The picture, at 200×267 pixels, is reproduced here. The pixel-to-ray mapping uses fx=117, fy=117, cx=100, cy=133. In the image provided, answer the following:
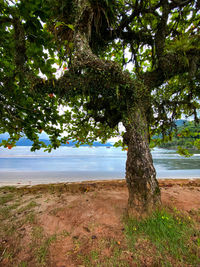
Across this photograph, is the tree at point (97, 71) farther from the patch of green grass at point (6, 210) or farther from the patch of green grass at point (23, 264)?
the patch of green grass at point (6, 210)

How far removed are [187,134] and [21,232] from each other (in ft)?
16.6

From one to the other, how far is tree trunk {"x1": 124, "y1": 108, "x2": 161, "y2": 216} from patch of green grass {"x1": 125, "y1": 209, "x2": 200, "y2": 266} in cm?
20

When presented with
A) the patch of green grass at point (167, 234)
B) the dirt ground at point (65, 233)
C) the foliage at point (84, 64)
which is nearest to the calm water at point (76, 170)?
the dirt ground at point (65, 233)

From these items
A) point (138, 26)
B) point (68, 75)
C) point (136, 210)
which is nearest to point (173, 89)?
point (138, 26)

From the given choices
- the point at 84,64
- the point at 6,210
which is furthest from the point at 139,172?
the point at 6,210

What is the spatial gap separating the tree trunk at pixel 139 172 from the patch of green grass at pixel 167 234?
0.20m

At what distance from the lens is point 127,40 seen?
3576 millimetres

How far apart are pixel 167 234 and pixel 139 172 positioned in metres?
1.11

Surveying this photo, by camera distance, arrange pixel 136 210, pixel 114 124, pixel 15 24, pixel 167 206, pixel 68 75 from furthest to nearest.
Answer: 1. pixel 114 124
2. pixel 167 206
3. pixel 136 210
4. pixel 68 75
5. pixel 15 24

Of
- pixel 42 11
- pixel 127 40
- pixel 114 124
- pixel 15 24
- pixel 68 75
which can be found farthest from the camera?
pixel 127 40

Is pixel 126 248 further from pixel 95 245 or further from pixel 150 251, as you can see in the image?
pixel 95 245

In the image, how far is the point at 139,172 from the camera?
2.48 meters

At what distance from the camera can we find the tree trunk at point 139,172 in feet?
8.02

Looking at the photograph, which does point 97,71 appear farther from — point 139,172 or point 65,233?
point 65,233
